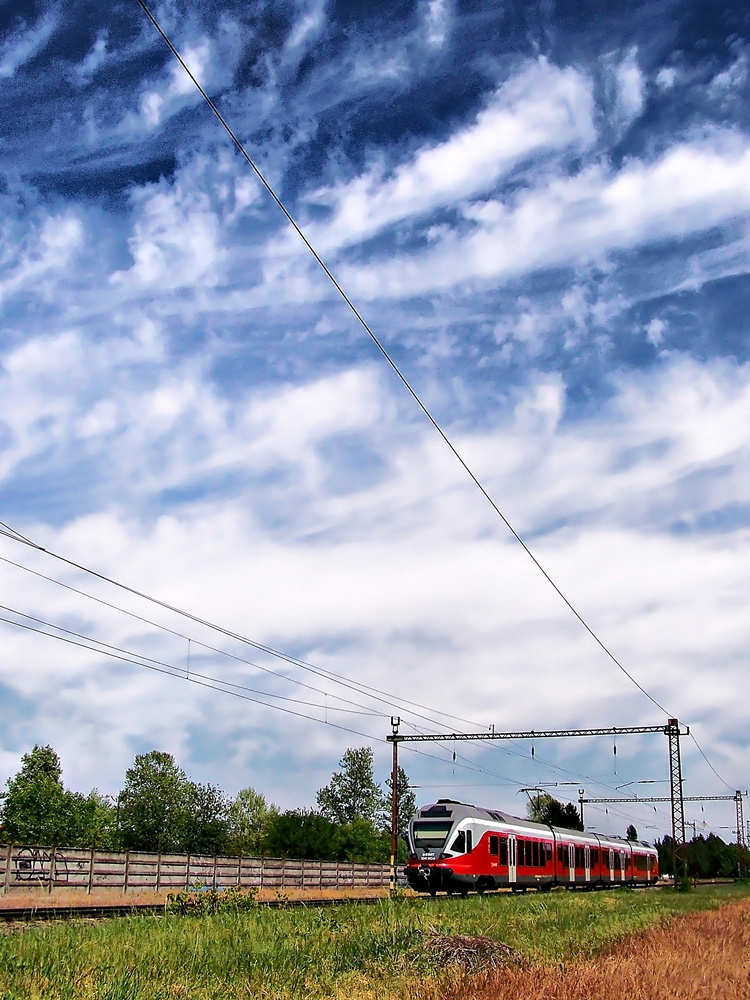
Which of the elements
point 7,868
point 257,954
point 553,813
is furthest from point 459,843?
point 553,813

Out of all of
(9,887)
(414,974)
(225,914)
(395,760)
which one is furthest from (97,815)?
(414,974)

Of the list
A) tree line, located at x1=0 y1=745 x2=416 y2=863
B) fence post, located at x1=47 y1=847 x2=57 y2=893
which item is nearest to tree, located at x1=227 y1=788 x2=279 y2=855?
tree line, located at x1=0 y1=745 x2=416 y2=863

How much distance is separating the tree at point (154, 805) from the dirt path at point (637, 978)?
105 m

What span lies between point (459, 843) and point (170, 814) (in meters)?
80.4

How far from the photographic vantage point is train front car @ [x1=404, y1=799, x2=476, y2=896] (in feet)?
131

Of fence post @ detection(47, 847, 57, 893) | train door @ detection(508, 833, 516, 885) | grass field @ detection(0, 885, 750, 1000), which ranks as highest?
grass field @ detection(0, 885, 750, 1000)

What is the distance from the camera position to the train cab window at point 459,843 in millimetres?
40438

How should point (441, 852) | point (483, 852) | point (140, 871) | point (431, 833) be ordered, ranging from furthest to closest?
point (483, 852)
point (431, 833)
point (441, 852)
point (140, 871)

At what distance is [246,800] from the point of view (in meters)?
123

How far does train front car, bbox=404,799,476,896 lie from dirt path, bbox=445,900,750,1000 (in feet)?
83.9

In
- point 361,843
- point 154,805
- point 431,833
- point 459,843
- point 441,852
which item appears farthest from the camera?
point 154,805

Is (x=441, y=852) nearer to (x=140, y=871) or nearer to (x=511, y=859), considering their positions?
(x=511, y=859)

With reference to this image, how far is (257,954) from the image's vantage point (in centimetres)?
1266

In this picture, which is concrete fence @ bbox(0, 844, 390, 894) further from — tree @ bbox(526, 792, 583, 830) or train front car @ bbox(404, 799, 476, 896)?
tree @ bbox(526, 792, 583, 830)
